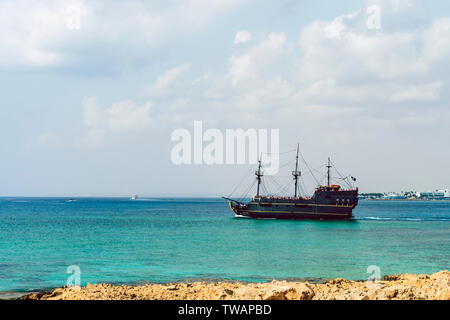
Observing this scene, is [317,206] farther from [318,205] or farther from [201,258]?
[201,258]

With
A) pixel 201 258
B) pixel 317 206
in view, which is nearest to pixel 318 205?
pixel 317 206

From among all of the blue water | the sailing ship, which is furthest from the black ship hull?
the blue water

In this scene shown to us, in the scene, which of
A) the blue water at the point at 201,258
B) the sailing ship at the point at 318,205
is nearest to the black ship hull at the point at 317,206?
the sailing ship at the point at 318,205

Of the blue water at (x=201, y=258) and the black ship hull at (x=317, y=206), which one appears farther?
the black ship hull at (x=317, y=206)

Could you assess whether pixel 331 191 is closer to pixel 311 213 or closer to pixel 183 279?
pixel 311 213

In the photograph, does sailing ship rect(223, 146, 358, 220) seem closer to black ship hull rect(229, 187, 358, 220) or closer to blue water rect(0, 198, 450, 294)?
black ship hull rect(229, 187, 358, 220)

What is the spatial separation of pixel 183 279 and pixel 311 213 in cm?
4843

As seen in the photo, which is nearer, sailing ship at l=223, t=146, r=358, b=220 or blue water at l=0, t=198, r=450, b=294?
blue water at l=0, t=198, r=450, b=294

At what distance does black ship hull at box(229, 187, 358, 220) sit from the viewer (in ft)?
213

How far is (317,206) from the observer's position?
65.6 metres

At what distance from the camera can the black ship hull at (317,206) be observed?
65.0 meters

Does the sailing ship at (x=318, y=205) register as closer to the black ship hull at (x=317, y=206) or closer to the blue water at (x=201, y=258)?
the black ship hull at (x=317, y=206)
